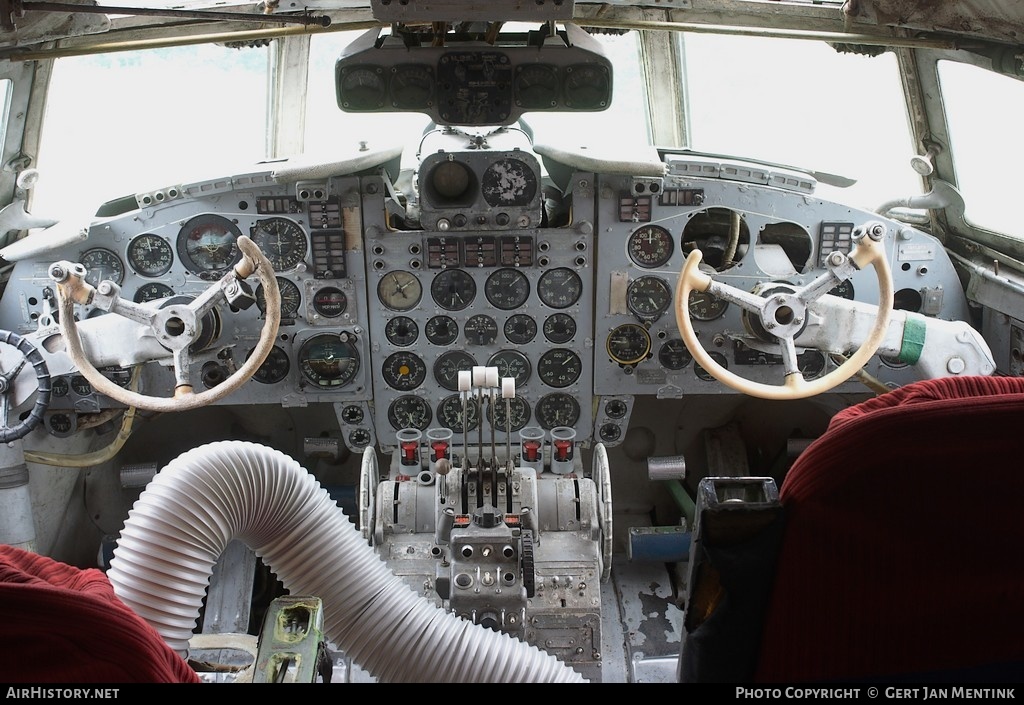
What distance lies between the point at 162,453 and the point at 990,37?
13.8 feet

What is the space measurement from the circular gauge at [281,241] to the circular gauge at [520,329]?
972 mm

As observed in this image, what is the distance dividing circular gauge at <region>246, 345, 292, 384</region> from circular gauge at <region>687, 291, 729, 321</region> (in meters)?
1.84

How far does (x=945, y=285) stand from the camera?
412 centimetres

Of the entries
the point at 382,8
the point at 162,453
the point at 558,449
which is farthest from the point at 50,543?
the point at 382,8

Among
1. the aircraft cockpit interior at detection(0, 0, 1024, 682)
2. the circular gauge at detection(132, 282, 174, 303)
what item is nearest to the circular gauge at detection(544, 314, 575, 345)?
the aircraft cockpit interior at detection(0, 0, 1024, 682)

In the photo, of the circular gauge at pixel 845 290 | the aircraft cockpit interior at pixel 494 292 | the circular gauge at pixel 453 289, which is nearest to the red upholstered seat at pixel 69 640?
the aircraft cockpit interior at pixel 494 292

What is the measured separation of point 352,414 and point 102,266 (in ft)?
4.19

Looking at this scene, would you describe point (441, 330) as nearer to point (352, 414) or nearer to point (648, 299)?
point (352, 414)

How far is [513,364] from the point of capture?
436 cm

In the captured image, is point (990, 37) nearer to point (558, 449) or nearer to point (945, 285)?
point (945, 285)

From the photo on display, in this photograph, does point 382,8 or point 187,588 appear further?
point 382,8

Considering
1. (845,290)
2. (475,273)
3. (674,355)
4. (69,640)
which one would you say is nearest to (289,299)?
(475,273)

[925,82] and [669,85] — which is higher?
[669,85]

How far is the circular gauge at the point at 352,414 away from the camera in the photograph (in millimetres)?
4375
